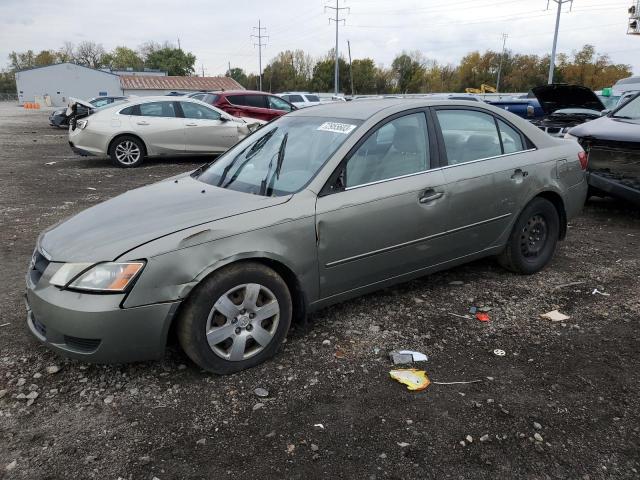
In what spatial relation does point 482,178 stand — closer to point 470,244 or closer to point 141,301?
point 470,244

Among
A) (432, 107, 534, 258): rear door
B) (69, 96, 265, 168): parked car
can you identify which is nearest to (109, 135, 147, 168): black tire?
(69, 96, 265, 168): parked car

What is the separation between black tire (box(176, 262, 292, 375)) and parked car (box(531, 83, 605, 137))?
25.8 ft

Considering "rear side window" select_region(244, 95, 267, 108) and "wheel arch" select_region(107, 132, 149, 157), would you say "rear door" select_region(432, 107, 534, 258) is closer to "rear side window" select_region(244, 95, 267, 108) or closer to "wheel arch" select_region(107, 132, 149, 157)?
"wheel arch" select_region(107, 132, 149, 157)

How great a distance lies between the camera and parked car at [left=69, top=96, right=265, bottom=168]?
11148mm

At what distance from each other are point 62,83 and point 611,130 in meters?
82.8

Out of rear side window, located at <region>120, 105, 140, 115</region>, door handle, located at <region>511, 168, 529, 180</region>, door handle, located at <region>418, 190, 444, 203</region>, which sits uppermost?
rear side window, located at <region>120, 105, 140, 115</region>

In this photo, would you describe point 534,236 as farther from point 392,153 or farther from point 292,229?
point 292,229

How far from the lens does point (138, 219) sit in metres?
3.12

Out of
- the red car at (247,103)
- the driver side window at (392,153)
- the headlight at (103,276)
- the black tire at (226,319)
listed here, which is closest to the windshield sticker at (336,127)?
the driver side window at (392,153)

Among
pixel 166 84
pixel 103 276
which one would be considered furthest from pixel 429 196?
pixel 166 84

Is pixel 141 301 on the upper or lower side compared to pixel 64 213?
upper

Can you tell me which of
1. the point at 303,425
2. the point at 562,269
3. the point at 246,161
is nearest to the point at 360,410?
the point at 303,425

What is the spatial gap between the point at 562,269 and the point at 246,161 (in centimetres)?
317

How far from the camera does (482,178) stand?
4055mm
